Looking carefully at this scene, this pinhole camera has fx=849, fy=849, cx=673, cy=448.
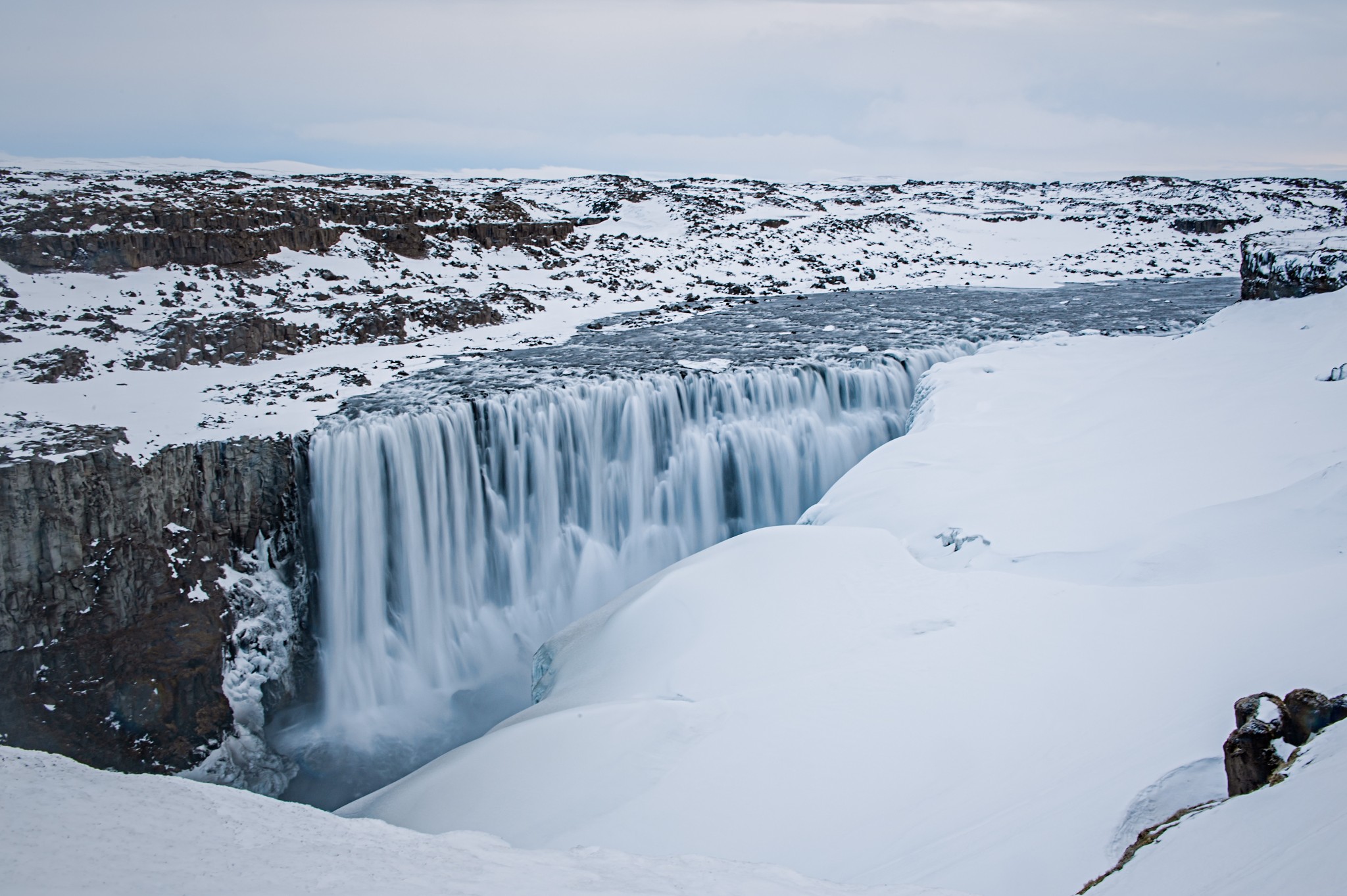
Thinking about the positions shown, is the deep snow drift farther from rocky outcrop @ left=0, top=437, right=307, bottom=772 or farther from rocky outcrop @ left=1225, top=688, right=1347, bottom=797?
rocky outcrop @ left=0, top=437, right=307, bottom=772

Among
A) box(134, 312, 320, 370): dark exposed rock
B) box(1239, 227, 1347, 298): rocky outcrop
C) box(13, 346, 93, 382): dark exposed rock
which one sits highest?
box(1239, 227, 1347, 298): rocky outcrop

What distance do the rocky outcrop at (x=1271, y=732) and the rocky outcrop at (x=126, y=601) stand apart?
387 inches

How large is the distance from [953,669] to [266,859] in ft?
13.3

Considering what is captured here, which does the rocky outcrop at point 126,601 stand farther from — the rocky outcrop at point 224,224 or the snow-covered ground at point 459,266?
the rocky outcrop at point 224,224

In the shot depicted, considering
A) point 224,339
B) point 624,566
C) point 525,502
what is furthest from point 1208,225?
point 224,339

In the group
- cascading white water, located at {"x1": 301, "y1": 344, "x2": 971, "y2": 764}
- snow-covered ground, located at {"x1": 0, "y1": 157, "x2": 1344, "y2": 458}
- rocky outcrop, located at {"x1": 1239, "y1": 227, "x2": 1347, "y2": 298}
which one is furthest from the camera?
rocky outcrop, located at {"x1": 1239, "y1": 227, "x2": 1347, "y2": 298}

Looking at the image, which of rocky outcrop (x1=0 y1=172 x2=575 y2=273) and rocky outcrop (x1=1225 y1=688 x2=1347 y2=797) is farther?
rocky outcrop (x1=0 y1=172 x2=575 y2=273)

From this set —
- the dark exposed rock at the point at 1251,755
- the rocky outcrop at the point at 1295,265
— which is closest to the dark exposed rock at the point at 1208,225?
the rocky outcrop at the point at 1295,265

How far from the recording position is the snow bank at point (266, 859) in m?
3.45

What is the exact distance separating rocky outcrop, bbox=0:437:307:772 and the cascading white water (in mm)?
1211

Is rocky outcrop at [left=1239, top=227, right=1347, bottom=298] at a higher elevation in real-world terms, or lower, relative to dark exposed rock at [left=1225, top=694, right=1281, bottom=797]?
higher

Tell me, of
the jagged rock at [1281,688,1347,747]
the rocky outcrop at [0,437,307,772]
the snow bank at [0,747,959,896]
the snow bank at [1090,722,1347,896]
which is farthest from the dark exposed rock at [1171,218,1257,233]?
the snow bank at [0,747,959,896]

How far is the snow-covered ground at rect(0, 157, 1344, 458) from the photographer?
12078 millimetres

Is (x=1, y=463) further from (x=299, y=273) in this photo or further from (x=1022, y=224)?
(x=1022, y=224)
